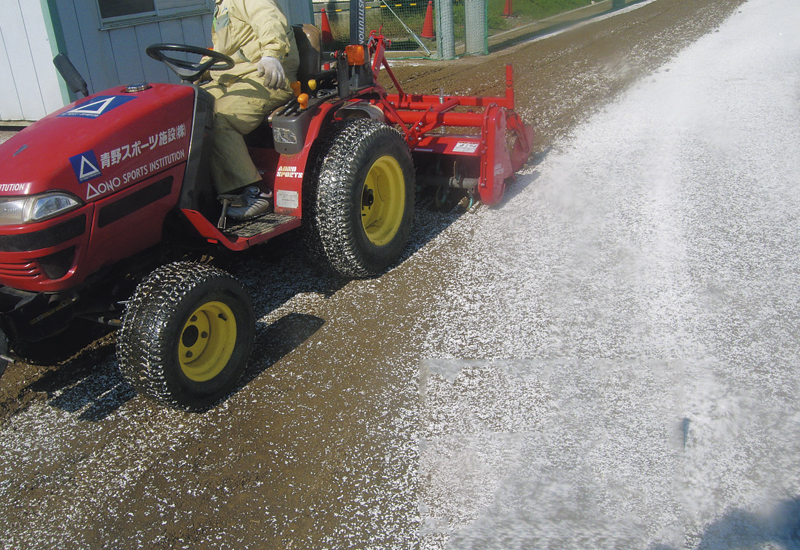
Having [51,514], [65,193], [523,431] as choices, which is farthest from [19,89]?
[523,431]

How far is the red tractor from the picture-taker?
270 cm

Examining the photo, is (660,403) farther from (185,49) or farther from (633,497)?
(185,49)

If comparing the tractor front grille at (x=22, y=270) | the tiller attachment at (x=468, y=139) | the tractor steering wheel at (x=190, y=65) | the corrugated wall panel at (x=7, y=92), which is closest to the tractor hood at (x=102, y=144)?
the tractor steering wheel at (x=190, y=65)

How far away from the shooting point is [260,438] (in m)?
2.88

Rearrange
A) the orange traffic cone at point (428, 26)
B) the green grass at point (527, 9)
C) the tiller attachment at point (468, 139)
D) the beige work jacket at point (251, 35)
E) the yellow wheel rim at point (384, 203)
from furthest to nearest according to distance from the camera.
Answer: the green grass at point (527, 9) → the orange traffic cone at point (428, 26) → the tiller attachment at point (468, 139) → the yellow wheel rim at point (384, 203) → the beige work jacket at point (251, 35)

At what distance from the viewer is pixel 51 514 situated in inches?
101

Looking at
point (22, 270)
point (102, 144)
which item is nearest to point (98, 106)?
point (102, 144)

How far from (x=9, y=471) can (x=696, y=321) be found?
3.42m

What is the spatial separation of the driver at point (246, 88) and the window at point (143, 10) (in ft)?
11.6

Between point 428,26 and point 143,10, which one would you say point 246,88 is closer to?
point 143,10

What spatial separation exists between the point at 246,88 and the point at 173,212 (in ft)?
2.94

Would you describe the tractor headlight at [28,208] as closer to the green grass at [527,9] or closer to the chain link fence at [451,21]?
the chain link fence at [451,21]

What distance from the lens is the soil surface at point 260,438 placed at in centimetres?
247

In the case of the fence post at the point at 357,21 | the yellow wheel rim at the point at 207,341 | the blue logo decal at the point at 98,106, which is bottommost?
the yellow wheel rim at the point at 207,341
